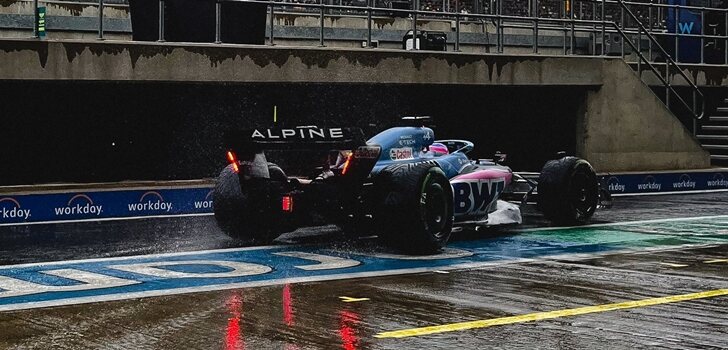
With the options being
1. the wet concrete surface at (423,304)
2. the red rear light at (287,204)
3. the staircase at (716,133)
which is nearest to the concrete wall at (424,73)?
the staircase at (716,133)

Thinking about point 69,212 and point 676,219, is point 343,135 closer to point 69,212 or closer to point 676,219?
point 69,212

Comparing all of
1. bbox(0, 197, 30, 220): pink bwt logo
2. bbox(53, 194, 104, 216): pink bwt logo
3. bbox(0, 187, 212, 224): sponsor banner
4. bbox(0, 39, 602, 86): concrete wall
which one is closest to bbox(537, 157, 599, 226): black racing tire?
bbox(0, 187, 212, 224): sponsor banner

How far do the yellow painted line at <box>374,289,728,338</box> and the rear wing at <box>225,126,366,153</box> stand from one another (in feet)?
14.4

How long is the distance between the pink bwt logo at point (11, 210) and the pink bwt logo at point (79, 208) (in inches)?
18.6

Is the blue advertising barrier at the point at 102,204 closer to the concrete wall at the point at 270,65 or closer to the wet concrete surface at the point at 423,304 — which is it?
the wet concrete surface at the point at 423,304

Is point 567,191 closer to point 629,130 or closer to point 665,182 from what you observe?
point 665,182

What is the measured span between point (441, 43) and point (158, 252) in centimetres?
1214

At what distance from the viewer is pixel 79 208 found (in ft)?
60.4

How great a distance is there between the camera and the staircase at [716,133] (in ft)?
96.9

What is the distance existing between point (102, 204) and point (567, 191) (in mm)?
6749

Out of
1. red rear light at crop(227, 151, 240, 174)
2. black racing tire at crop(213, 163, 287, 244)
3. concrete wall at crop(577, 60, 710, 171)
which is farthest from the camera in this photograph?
concrete wall at crop(577, 60, 710, 171)

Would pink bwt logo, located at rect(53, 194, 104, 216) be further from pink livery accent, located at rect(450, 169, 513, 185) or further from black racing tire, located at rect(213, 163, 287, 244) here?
pink livery accent, located at rect(450, 169, 513, 185)

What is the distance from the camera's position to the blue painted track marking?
1127 centimetres

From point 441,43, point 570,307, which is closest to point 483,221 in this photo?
point 570,307
